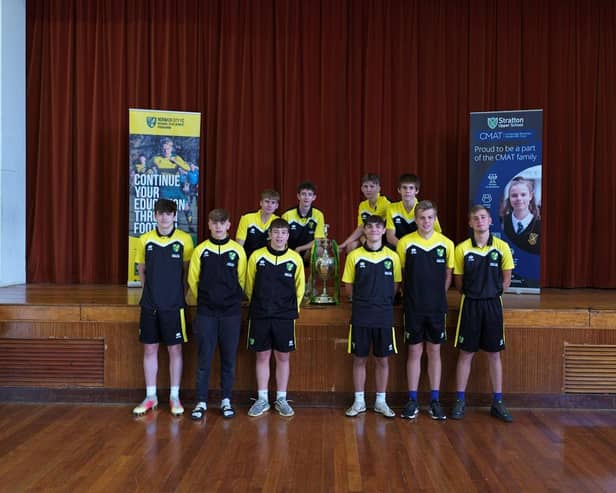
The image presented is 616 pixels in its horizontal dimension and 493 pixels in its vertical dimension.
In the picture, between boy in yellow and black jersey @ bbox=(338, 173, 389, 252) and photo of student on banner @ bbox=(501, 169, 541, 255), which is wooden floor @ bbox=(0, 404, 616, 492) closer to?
boy in yellow and black jersey @ bbox=(338, 173, 389, 252)

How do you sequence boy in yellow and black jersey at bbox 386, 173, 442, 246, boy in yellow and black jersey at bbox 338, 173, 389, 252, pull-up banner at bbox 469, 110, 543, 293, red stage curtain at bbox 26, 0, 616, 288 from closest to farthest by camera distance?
boy in yellow and black jersey at bbox 386, 173, 442, 246 → boy in yellow and black jersey at bbox 338, 173, 389, 252 → pull-up banner at bbox 469, 110, 543, 293 → red stage curtain at bbox 26, 0, 616, 288

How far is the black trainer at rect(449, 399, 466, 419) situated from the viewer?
3.48m

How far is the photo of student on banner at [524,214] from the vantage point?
5.12 m

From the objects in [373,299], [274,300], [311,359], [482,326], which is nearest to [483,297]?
[482,326]

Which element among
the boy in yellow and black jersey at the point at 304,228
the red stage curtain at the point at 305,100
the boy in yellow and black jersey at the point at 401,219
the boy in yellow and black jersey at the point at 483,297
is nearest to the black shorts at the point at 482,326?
the boy in yellow and black jersey at the point at 483,297

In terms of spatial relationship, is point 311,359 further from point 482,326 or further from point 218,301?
point 482,326

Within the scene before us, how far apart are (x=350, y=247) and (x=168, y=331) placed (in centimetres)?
172

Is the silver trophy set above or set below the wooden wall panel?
above

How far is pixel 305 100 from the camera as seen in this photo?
5.86 m

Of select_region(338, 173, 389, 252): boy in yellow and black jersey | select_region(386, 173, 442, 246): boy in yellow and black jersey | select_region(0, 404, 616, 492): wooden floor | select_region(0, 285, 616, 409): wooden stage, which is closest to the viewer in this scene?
select_region(0, 404, 616, 492): wooden floor

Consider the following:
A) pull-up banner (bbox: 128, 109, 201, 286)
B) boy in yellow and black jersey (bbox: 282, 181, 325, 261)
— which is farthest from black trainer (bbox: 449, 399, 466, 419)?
pull-up banner (bbox: 128, 109, 201, 286)

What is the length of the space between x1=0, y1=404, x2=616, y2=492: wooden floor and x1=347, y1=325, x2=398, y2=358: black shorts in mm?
415

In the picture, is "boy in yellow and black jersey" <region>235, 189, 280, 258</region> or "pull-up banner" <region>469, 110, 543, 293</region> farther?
"pull-up banner" <region>469, 110, 543, 293</region>

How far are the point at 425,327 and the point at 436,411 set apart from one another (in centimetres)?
52
